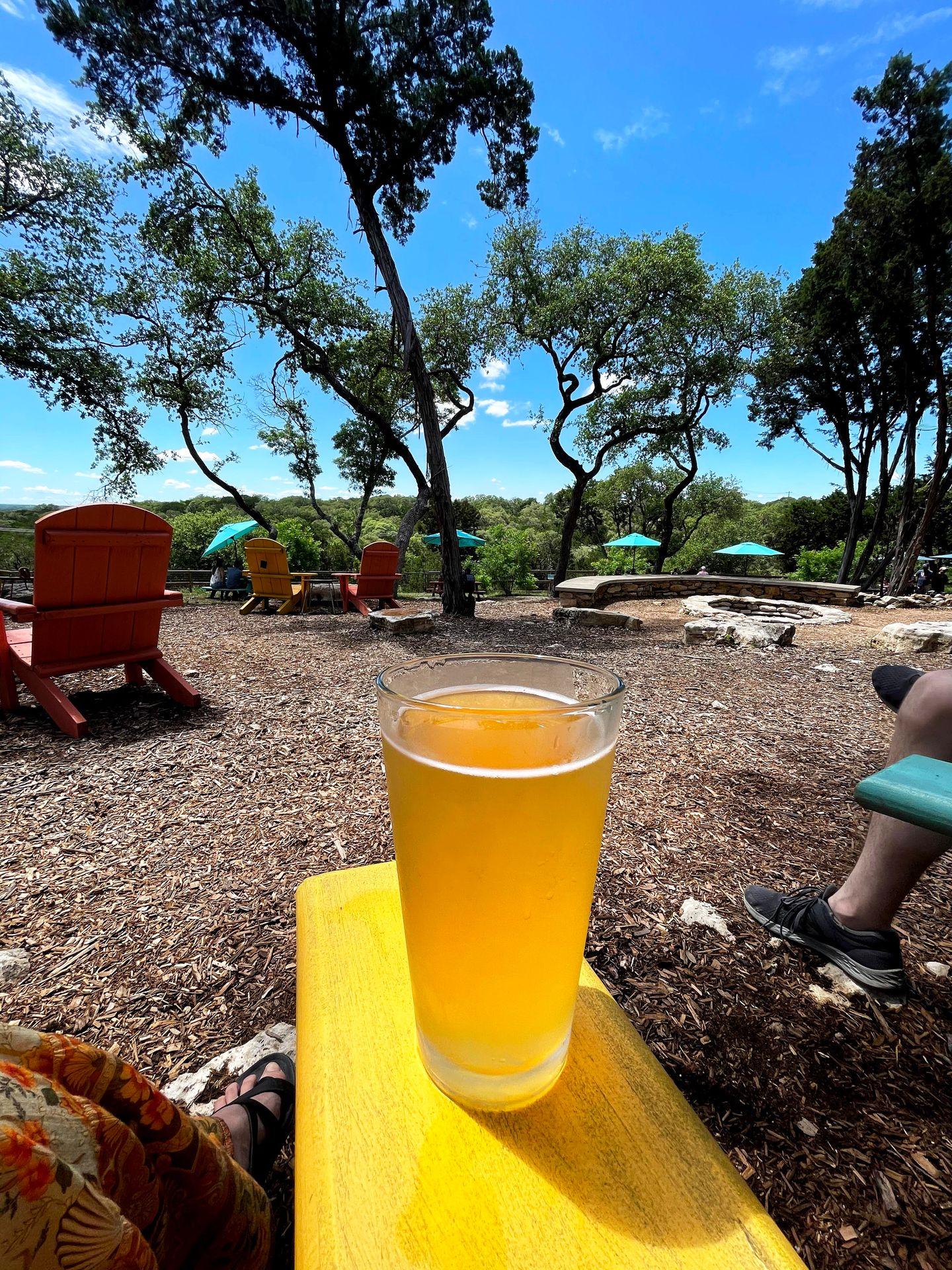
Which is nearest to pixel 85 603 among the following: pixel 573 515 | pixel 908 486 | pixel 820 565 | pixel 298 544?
pixel 573 515

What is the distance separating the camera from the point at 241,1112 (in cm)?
105

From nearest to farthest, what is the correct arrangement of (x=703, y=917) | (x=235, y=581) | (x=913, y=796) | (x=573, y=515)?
(x=913, y=796)
(x=703, y=917)
(x=235, y=581)
(x=573, y=515)

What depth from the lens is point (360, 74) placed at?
25.9ft

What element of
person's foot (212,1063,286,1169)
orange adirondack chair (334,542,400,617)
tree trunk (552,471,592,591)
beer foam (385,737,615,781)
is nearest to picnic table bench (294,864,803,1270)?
beer foam (385,737,615,781)

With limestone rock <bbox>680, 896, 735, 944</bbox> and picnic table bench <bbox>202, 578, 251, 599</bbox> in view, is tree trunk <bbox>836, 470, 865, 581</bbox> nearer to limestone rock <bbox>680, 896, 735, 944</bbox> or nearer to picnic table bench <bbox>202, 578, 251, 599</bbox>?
picnic table bench <bbox>202, 578, 251, 599</bbox>

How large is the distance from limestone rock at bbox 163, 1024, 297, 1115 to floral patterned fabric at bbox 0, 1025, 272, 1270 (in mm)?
555

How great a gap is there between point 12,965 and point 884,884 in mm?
2477

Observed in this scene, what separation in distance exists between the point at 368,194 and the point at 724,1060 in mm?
11176

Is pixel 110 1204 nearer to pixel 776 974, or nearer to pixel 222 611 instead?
pixel 776 974

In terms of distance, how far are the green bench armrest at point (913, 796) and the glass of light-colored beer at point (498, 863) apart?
1.29ft

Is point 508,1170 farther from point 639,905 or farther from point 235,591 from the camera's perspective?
point 235,591

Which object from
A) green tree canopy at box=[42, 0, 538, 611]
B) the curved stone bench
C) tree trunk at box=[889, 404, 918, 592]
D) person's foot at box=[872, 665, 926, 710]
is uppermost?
green tree canopy at box=[42, 0, 538, 611]

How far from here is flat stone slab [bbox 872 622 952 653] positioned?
602 cm

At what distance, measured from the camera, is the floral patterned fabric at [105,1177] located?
43cm
